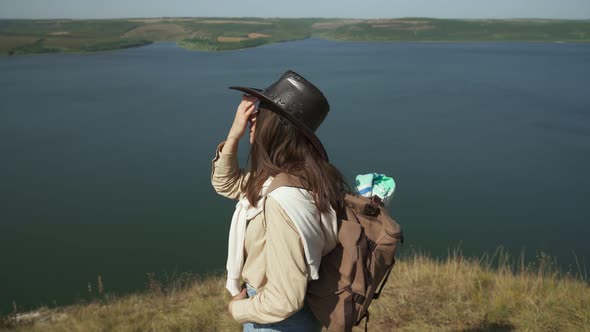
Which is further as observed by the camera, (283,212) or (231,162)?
(231,162)

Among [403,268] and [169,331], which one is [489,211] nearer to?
[403,268]

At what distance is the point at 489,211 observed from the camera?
27.2ft

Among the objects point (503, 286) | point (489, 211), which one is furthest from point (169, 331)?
point (489, 211)

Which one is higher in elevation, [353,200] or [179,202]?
[353,200]

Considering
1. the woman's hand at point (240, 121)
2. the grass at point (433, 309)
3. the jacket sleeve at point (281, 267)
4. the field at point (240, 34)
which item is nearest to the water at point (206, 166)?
the grass at point (433, 309)

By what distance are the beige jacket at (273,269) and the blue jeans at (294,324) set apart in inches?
2.0

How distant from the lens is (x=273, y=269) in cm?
90

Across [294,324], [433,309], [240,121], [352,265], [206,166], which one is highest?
[240,121]

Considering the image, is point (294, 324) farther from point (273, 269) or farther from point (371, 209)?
point (371, 209)

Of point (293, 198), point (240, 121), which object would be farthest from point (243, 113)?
point (293, 198)

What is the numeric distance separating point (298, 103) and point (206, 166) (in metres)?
9.33

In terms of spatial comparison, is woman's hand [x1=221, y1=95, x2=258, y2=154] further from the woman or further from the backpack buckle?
the backpack buckle

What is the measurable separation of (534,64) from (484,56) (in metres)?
5.57

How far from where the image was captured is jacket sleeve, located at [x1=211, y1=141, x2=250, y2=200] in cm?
119
